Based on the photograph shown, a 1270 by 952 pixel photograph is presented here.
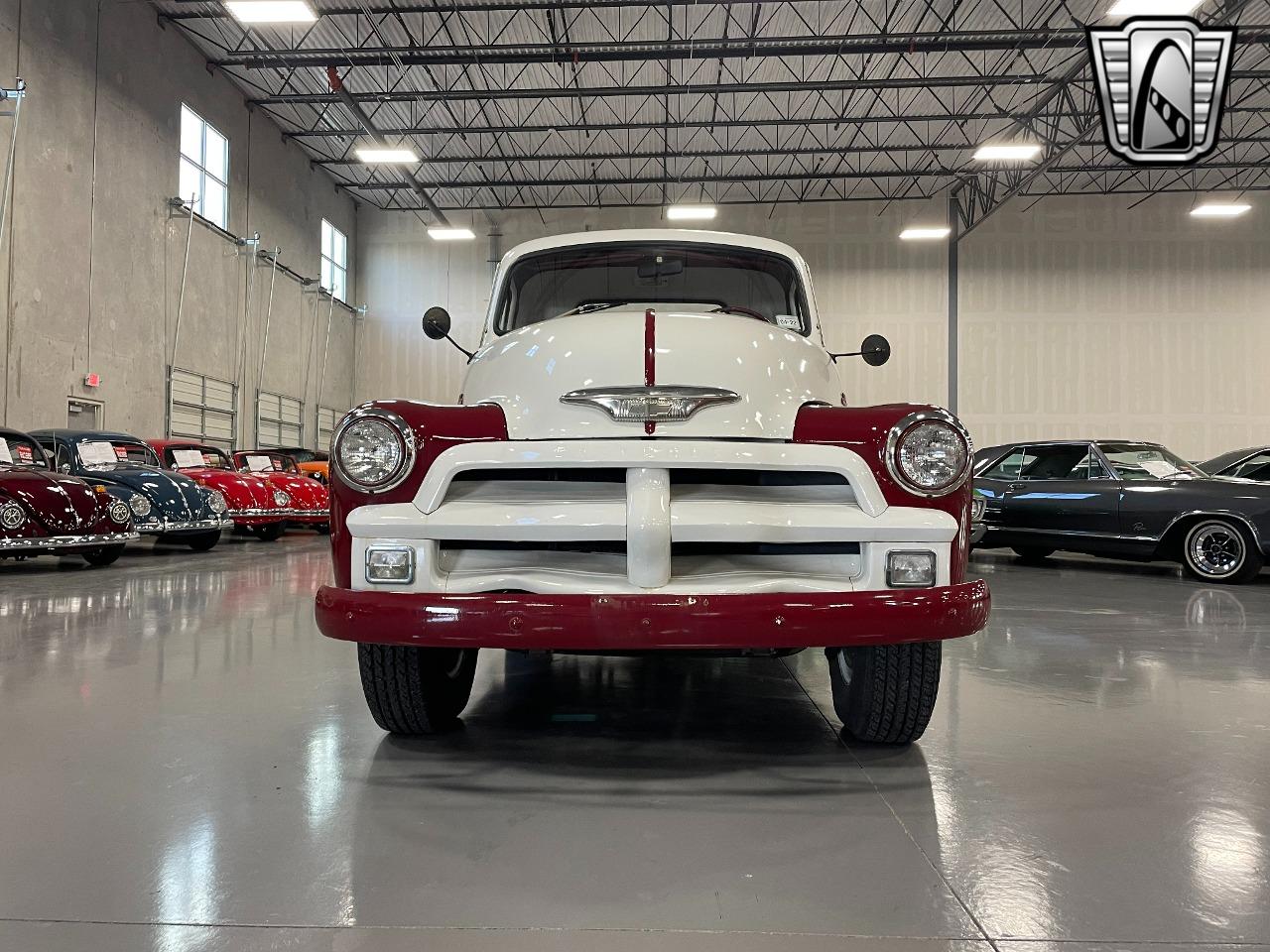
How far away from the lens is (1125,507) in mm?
7855

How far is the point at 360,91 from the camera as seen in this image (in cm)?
1648

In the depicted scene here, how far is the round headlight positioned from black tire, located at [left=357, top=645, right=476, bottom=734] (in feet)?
20.1

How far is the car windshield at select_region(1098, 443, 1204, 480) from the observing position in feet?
25.8

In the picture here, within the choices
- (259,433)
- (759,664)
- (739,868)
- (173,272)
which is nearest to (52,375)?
(173,272)

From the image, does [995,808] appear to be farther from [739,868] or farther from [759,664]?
[759,664]

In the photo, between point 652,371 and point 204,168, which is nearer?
point 652,371

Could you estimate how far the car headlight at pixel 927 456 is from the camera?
7.54ft

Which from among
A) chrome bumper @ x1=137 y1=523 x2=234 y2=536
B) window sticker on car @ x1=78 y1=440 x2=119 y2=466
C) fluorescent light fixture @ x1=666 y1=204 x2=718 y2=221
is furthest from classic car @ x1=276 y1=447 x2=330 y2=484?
fluorescent light fixture @ x1=666 y1=204 x2=718 y2=221

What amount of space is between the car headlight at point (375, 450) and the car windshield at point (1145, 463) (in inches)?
299

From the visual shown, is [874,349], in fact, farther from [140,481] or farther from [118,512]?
[140,481]

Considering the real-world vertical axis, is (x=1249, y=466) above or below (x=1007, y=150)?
below

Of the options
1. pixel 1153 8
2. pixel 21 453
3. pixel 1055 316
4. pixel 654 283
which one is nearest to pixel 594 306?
pixel 654 283

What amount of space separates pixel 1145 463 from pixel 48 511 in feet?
31.9

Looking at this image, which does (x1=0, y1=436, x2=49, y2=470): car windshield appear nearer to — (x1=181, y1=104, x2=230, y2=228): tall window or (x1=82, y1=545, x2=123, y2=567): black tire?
(x1=82, y1=545, x2=123, y2=567): black tire
